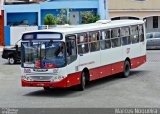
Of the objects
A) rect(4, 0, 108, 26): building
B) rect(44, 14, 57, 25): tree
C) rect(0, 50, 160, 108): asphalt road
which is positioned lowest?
rect(0, 50, 160, 108): asphalt road

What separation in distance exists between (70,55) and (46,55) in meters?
0.93

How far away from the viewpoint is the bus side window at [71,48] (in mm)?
19909

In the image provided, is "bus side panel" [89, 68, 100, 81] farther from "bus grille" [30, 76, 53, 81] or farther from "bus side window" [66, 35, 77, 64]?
"bus grille" [30, 76, 53, 81]

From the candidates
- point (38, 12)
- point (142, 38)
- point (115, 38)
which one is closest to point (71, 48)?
point (115, 38)

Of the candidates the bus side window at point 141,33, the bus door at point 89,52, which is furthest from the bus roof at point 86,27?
the bus side window at point 141,33

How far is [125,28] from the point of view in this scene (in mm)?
25391

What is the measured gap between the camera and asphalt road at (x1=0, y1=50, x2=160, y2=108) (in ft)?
56.4

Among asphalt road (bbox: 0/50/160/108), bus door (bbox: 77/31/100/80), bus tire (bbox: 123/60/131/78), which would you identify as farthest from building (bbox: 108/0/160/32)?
bus door (bbox: 77/31/100/80)

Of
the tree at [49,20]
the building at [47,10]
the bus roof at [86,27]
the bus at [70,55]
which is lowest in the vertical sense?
the bus at [70,55]

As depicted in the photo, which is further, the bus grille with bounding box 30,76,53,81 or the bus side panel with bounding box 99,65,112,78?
the bus side panel with bounding box 99,65,112,78

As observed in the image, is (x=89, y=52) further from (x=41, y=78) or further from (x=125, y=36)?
(x=125, y=36)

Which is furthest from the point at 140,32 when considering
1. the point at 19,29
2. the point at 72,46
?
the point at 19,29

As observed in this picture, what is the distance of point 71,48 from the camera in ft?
66.3

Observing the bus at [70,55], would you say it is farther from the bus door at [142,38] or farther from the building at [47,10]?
the building at [47,10]
